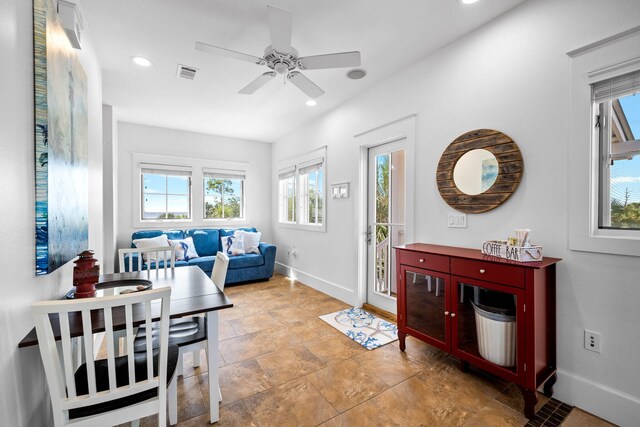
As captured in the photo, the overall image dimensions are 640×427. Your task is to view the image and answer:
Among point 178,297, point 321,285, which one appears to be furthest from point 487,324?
point 321,285

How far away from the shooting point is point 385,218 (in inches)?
134

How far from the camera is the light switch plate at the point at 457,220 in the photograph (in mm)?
2422

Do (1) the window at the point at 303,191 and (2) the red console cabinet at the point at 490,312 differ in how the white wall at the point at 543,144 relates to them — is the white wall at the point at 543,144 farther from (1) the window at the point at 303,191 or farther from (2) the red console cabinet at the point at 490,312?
(1) the window at the point at 303,191

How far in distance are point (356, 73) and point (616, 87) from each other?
6.87ft

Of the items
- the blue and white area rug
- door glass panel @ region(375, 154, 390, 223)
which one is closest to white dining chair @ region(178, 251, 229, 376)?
the blue and white area rug

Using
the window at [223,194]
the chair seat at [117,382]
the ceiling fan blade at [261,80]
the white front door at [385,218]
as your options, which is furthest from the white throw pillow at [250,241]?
the chair seat at [117,382]

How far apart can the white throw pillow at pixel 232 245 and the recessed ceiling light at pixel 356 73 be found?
333cm

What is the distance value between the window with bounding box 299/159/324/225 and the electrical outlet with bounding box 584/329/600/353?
317 cm

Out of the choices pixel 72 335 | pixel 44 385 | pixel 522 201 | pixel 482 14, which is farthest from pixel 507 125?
pixel 44 385

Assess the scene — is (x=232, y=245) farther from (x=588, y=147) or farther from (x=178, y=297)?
(x=588, y=147)

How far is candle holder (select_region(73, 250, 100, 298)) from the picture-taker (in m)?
1.58

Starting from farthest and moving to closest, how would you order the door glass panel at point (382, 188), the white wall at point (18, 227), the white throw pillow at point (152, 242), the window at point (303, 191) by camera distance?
1. the window at point (303, 191)
2. the white throw pillow at point (152, 242)
3. the door glass panel at point (382, 188)
4. the white wall at point (18, 227)

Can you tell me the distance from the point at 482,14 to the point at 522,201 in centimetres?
147

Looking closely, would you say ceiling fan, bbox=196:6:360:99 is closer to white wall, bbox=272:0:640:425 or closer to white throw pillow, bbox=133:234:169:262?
white wall, bbox=272:0:640:425
